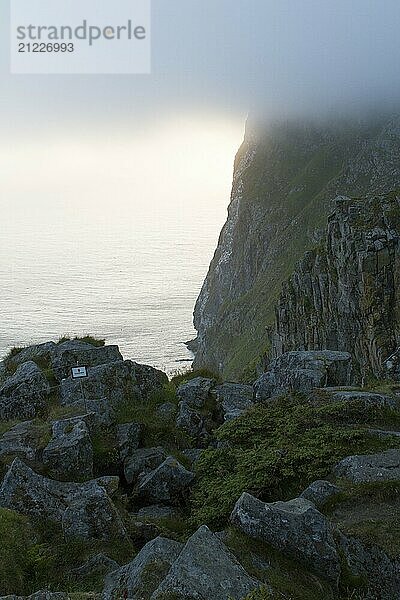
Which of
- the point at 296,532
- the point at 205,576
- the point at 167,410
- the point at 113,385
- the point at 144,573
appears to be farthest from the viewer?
the point at 113,385

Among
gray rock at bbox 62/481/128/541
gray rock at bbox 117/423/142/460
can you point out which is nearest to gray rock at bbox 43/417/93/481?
gray rock at bbox 117/423/142/460

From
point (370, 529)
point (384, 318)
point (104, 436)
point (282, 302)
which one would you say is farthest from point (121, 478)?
point (282, 302)

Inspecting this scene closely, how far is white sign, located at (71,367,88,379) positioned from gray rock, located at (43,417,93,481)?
4.49 metres

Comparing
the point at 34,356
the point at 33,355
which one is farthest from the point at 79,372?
the point at 33,355

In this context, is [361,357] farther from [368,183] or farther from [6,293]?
[6,293]

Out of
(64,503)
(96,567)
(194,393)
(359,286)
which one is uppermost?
(359,286)

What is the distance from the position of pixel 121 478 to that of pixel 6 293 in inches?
6697

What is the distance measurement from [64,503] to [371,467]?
7244mm

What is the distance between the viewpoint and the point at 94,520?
11.7 metres

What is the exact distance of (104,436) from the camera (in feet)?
55.2

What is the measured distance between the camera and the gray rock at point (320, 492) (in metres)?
12.3

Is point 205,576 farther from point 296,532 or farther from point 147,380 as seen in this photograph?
point 147,380

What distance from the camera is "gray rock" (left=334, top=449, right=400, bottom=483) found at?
506 inches

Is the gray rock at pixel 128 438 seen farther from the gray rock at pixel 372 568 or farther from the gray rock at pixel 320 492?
the gray rock at pixel 372 568
